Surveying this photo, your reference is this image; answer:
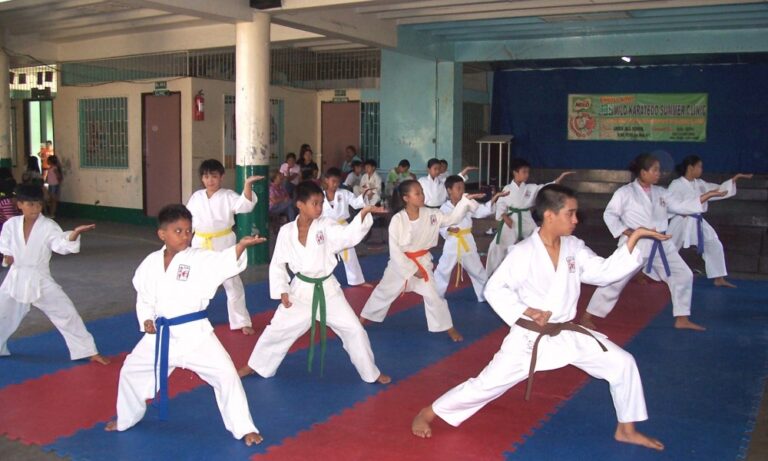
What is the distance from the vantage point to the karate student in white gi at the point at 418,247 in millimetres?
5512

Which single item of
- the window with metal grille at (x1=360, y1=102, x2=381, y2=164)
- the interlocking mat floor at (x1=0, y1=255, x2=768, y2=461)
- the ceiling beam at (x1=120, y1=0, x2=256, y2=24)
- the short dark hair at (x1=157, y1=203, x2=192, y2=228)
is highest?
the ceiling beam at (x1=120, y1=0, x2=256, y2=24)

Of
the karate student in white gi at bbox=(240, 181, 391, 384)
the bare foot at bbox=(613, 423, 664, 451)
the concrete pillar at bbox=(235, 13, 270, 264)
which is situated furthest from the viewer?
the concrete pillar at bbox=(235, 13, 270, 264)

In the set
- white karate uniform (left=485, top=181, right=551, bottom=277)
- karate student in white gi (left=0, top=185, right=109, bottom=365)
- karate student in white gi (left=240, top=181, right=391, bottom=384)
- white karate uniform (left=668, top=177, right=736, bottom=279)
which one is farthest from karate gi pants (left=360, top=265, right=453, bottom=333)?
white karate uniform (left=668, top=177, right=736, bottom=279)

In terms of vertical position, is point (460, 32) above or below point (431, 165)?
above

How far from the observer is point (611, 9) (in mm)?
8961

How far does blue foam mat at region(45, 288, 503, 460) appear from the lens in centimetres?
352

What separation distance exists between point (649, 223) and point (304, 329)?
2939mm

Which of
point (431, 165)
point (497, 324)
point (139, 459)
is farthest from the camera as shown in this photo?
point (431, 165)

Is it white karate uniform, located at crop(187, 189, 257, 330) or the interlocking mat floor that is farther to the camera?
white karate uniform, located at crop(187, 189, 257, 330)

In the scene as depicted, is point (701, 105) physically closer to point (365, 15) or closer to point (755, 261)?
point (755, 261)

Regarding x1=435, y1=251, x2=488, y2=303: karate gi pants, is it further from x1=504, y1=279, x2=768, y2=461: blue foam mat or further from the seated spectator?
the seated spectator

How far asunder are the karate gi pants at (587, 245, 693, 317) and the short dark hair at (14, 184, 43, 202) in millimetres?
4111

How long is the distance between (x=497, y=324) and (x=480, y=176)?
23.3 feet

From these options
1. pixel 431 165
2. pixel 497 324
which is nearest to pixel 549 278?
pixel 497 324
